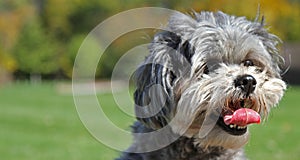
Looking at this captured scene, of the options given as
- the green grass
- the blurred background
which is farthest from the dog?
the blurred background

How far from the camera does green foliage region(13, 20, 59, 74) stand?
67.7 meters

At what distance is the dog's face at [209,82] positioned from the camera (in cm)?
492

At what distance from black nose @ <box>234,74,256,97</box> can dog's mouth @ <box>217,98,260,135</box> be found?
98mm

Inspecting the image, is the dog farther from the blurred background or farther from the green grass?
the blurred background

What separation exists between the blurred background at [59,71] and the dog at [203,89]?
21.8 feet

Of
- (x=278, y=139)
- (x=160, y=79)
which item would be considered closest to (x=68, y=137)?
(x=278, y=139)

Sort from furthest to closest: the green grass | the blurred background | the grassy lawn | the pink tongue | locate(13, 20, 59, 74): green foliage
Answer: locate(13, 20, 59, 74): green foliage
the blurred background
the grassy lawn
the green grass
the pink tongue

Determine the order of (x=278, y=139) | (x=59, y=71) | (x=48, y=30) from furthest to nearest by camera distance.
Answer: (x=48, y=30) < (x=59, y=71) < (x=278, y=139)

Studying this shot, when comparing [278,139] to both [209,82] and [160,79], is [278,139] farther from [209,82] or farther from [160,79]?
[160,79]

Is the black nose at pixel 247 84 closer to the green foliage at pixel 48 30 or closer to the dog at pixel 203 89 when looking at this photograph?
the dog at pixel 203 89

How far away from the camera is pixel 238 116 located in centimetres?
487

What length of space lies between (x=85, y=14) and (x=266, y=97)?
66106mm

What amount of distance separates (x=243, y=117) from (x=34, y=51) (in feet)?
212

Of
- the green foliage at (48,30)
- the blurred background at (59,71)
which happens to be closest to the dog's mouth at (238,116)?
the blurred background at (59,71)
